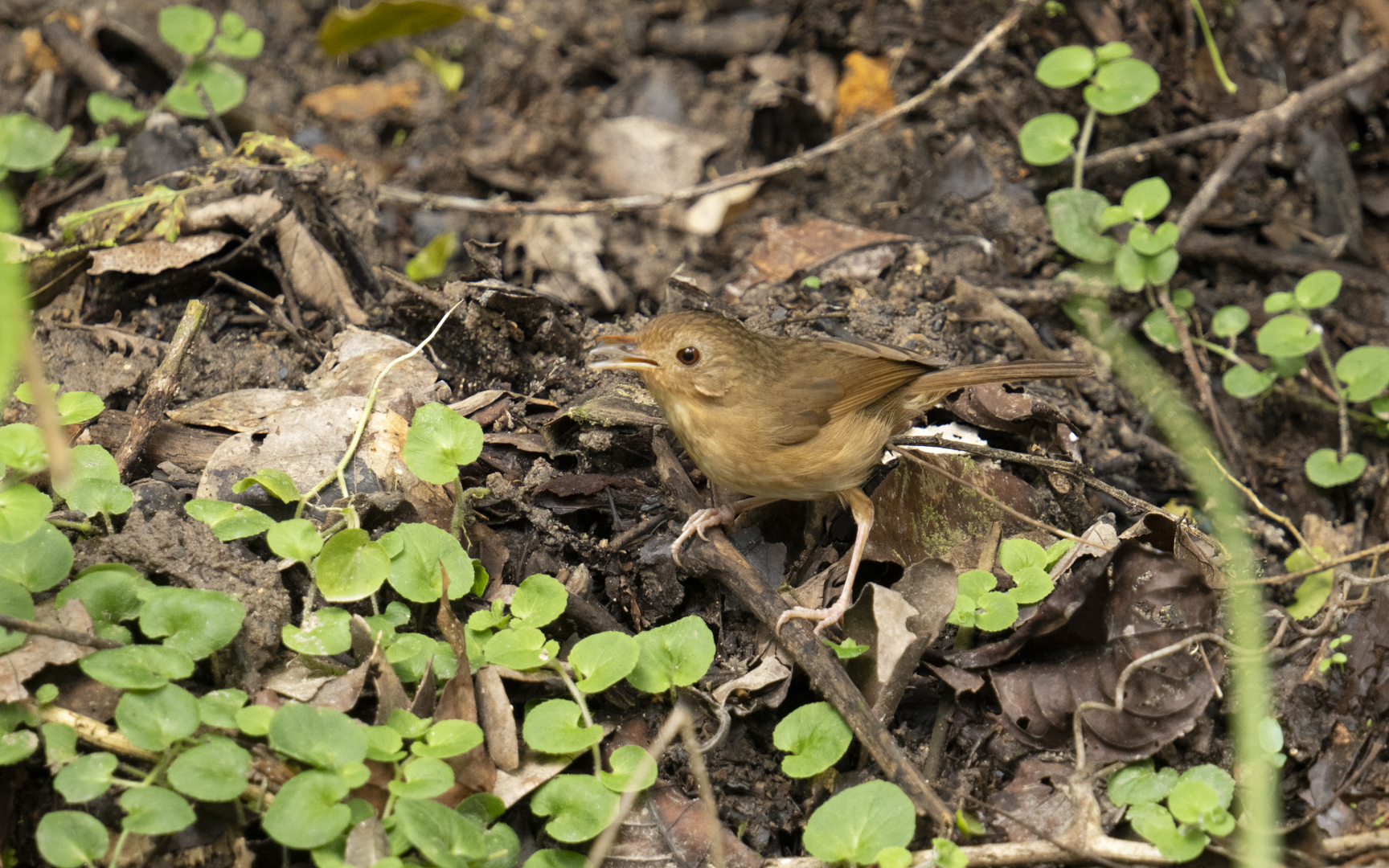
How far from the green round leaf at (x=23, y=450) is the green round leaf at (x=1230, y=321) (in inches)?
194

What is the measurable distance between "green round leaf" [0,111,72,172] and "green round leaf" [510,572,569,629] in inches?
140

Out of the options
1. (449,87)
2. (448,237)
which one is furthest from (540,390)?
(449,87)

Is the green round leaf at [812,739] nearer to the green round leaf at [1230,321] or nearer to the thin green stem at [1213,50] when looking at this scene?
the green round leaf at [1230,321]

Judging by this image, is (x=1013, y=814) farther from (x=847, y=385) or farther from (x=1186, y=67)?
(x=1186, y=67)

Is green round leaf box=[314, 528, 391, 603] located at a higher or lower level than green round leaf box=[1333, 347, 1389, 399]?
higher

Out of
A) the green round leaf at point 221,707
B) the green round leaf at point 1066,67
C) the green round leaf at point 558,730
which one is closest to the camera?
→ the green round leaf at point 221,707

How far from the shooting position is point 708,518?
3715 mm

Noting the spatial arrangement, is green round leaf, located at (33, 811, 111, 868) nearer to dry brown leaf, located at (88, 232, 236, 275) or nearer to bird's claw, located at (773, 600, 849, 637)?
bird's claw, located at (773, 600, 849, 637)

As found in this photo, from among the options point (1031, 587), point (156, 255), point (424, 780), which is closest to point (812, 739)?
point (1031, 587)

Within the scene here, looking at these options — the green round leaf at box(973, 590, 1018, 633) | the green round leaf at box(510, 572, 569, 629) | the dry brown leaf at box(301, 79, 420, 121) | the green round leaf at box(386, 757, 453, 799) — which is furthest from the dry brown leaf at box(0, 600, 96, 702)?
the dry brown leaf at box(301, 79, 420, 121)

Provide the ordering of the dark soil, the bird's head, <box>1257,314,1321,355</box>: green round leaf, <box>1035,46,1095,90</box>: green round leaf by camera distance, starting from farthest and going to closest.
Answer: <box>1035,46,1095,90</box>: green round leaf, <box>1257,314,1321,355</box>: green round leaf, the bird's head, the dark soil

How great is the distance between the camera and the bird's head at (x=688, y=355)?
3832mm

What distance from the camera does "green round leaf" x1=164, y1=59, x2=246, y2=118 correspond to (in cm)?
529

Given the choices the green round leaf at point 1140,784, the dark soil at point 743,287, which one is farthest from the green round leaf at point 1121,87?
the green round leaf at point 1140,784
